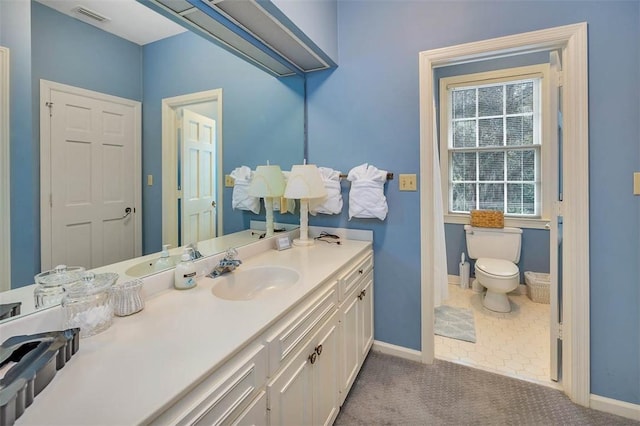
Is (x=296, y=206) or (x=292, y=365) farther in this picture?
(x=296, y=206)

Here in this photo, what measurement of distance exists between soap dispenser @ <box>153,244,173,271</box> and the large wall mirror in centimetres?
3

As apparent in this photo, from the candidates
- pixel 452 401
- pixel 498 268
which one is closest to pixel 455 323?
pixel 498 268

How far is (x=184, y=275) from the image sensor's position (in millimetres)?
1191

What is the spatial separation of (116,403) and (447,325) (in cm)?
250

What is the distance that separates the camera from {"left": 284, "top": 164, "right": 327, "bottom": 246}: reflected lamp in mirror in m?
1.91

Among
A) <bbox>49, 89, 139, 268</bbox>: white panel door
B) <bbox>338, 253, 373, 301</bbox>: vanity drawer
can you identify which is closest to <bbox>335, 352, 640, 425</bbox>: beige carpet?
<bbox>338, 253, 373, 301</bbox>: vanity drawer

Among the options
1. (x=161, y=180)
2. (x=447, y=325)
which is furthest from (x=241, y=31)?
(x=447, y=325)

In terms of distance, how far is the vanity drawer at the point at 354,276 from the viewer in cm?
151

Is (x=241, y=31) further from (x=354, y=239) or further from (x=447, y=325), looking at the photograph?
(x=447, y=325)

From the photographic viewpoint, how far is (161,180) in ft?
4.09

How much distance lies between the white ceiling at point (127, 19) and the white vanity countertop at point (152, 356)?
38.3 inches

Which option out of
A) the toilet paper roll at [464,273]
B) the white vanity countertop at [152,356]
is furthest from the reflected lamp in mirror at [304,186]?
the toilet paper roll at [464,273]

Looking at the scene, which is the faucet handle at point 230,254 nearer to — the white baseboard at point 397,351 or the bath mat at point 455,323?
the white baseboard at point 397,351

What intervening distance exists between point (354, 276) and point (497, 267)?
1756 mm
